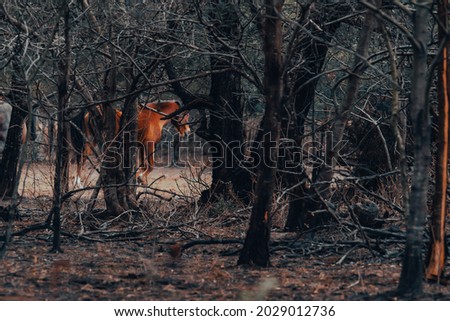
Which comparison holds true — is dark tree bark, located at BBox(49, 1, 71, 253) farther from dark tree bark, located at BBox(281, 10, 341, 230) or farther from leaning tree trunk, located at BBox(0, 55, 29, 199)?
leaning tree trunk, located at BBox(0, 55, 29, 199)

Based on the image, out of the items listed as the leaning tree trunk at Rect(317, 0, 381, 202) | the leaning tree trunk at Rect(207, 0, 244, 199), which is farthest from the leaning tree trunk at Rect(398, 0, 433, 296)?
the leaning tree trunk at Rect(207, 0, 244, 199)

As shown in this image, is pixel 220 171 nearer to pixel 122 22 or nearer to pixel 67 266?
pixel 122 22

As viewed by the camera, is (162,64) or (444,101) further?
(162,64)

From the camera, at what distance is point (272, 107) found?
8.99 m

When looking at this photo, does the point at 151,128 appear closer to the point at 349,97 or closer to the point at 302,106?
the point at 302,106

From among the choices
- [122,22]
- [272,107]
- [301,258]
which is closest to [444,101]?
[272,107]

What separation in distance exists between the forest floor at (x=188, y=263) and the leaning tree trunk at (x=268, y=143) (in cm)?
24

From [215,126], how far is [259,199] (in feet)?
19.7

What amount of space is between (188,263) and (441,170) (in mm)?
3062

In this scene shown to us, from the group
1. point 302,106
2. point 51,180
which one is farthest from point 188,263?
point 51,180

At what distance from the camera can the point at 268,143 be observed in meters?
9.00

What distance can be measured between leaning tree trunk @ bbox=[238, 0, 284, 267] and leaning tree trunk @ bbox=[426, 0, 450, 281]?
158 centimetres

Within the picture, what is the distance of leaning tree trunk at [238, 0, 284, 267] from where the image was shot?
8.91 meters

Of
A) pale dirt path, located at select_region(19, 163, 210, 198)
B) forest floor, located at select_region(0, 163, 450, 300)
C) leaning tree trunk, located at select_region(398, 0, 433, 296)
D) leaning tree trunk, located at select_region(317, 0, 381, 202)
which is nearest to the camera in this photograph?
leaning tree trunk, located at select_region(398, 0, 433, 296)
